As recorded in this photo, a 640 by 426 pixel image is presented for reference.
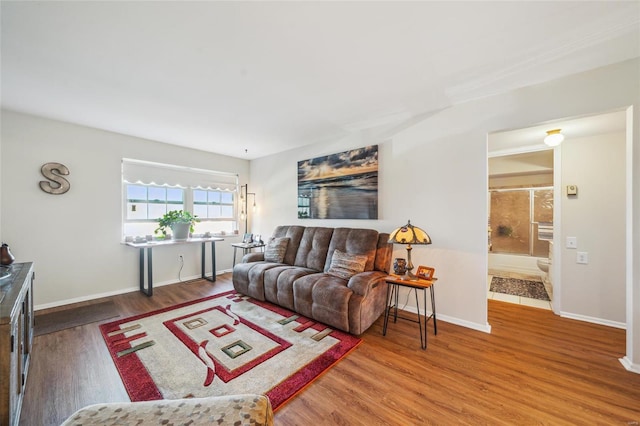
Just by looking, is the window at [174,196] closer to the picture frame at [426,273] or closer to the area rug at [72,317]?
the area rug at [72,317]

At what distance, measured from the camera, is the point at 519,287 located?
4176 millimetres

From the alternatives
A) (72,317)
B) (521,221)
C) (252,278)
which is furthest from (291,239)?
(521,221)

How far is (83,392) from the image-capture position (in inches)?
67.3

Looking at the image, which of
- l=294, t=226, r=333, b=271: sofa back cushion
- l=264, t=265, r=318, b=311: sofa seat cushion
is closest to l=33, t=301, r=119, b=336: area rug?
l=264, t=265, r=318, b=311: sofa seat cushion

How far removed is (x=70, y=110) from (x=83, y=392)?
123 inches

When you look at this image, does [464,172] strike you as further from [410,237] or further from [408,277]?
[408,277]

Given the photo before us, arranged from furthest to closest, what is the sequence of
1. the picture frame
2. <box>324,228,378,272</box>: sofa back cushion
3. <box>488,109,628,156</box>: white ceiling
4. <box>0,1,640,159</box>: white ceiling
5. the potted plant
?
the potted plant → <box>324,228,378,272</box>: sofa back cushion → the picture frame → <box>488,109,628,156</box>: white ceiling → <box>0,1,640,159</box>: white ceiling

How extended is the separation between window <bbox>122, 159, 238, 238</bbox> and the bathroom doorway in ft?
18.1

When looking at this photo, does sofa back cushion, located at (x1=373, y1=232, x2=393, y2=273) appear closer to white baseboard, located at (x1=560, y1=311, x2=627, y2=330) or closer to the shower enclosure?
white baseboard, located at (x1=560, y1=311, x2=627, y2=330)

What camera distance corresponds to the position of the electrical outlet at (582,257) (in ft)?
9.52

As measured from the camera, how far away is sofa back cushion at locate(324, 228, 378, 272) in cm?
303

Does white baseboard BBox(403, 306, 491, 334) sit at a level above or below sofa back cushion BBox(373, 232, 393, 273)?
below

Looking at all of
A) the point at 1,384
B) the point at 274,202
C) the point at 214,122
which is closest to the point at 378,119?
the point at 214,122

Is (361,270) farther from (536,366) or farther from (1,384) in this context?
(1,384)
